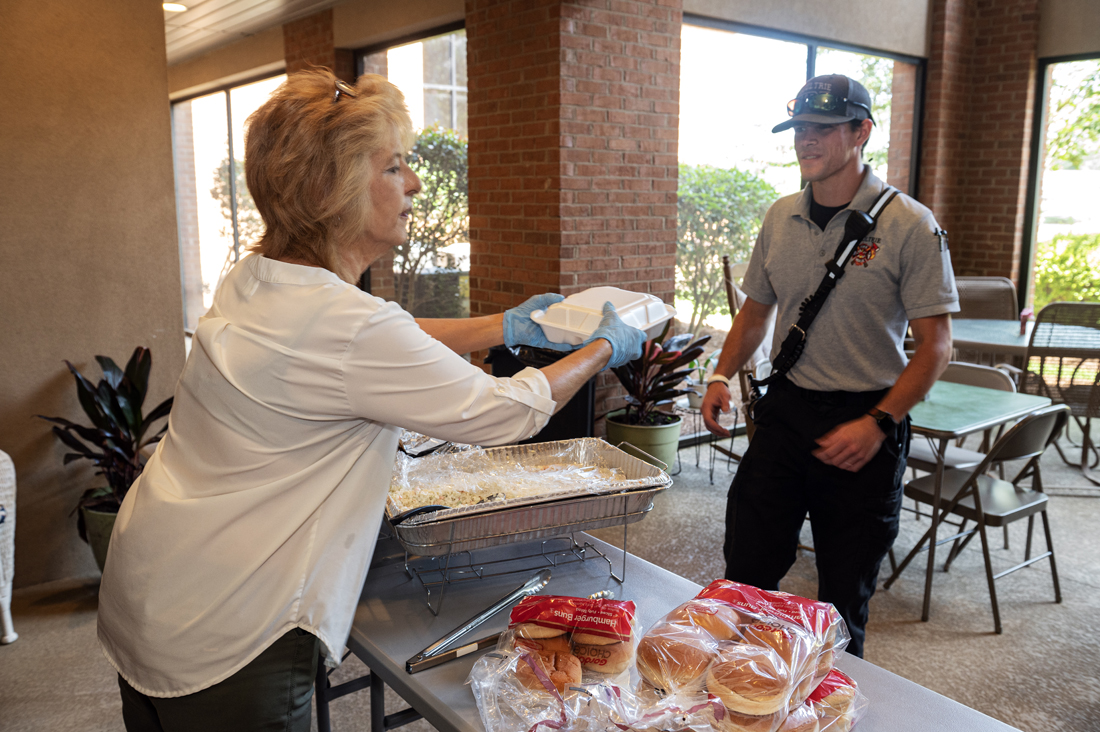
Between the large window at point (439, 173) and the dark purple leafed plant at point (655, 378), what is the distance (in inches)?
63.4

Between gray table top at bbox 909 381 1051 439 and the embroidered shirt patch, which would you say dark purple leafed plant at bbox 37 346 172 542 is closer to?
the embroidered shirt patch

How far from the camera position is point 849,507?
80.7 inches

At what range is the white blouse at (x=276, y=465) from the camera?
1.09 metres

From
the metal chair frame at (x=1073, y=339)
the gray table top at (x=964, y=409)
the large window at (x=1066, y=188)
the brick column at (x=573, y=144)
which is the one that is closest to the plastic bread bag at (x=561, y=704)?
the gray table top at (x=964, y=409)

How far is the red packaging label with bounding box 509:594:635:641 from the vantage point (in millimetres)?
1069

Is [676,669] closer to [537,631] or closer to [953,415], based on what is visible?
[537,631]

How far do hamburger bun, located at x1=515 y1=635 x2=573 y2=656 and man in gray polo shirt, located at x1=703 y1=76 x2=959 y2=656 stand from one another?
1.13 meters

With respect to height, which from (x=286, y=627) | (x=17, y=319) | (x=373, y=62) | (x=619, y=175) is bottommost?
(x=286, y=627)

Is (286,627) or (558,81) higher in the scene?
(558,81)

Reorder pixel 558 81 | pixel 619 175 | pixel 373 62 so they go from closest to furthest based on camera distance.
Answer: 1. pixel 558 81
2. pixel 619 175
3. pixel 373 62

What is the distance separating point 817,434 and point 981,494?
1482 mm

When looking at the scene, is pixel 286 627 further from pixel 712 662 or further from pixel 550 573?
pixel 712 662

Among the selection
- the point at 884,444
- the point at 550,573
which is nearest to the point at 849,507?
the point at 884,444

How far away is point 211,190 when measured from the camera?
338 inches
